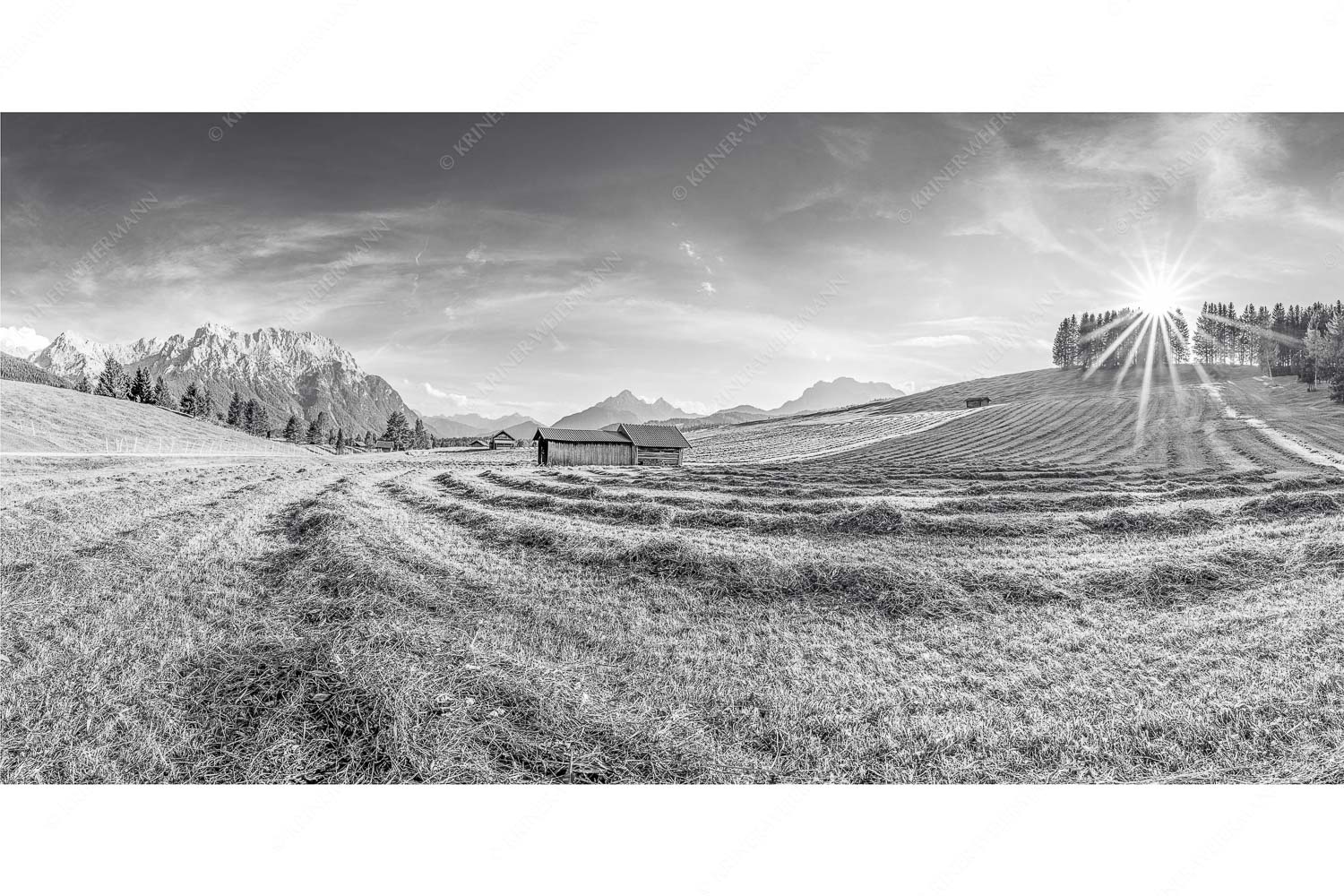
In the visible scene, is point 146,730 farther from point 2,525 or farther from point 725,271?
point 725,271

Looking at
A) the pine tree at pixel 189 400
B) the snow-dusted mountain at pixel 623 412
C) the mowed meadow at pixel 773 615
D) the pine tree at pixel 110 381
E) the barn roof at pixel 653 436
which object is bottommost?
the mowed meadow at pixel 773 615

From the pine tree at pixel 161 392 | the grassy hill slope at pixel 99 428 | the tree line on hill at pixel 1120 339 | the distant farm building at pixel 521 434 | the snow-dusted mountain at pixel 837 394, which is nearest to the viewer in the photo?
the tree line on hill at pixel 1120 339

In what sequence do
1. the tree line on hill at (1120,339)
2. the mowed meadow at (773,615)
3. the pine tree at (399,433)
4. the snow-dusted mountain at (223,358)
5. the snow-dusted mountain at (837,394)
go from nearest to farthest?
1. the mowed meadow at (773,615)
2. the tree line on hill at (1120,339)
3. the snow-dusted mountain at (223,358)
4. the snow-dusted mountain at (837,394)
5. the pine tree at (399,433)

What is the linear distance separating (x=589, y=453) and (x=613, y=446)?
2.56ft

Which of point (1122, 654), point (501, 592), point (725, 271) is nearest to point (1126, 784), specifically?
point (1122, 654)

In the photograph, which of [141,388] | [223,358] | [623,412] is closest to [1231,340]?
[623,412]

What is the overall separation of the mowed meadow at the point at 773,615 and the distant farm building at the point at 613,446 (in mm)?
916

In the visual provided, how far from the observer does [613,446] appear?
820 centimetres

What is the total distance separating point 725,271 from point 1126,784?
16.5 ft

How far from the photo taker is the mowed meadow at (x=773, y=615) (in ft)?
10.1

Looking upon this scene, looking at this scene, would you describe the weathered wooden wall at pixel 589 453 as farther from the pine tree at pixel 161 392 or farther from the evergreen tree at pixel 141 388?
the evergreen tree at pixel 141 388

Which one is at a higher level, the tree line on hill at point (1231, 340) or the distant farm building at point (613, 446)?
the tree line on hill at point (1231, 340)

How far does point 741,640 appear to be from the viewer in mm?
4027

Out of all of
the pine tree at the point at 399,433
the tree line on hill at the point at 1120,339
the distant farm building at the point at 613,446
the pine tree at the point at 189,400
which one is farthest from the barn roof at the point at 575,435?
the pine tree at the point at 399,433
